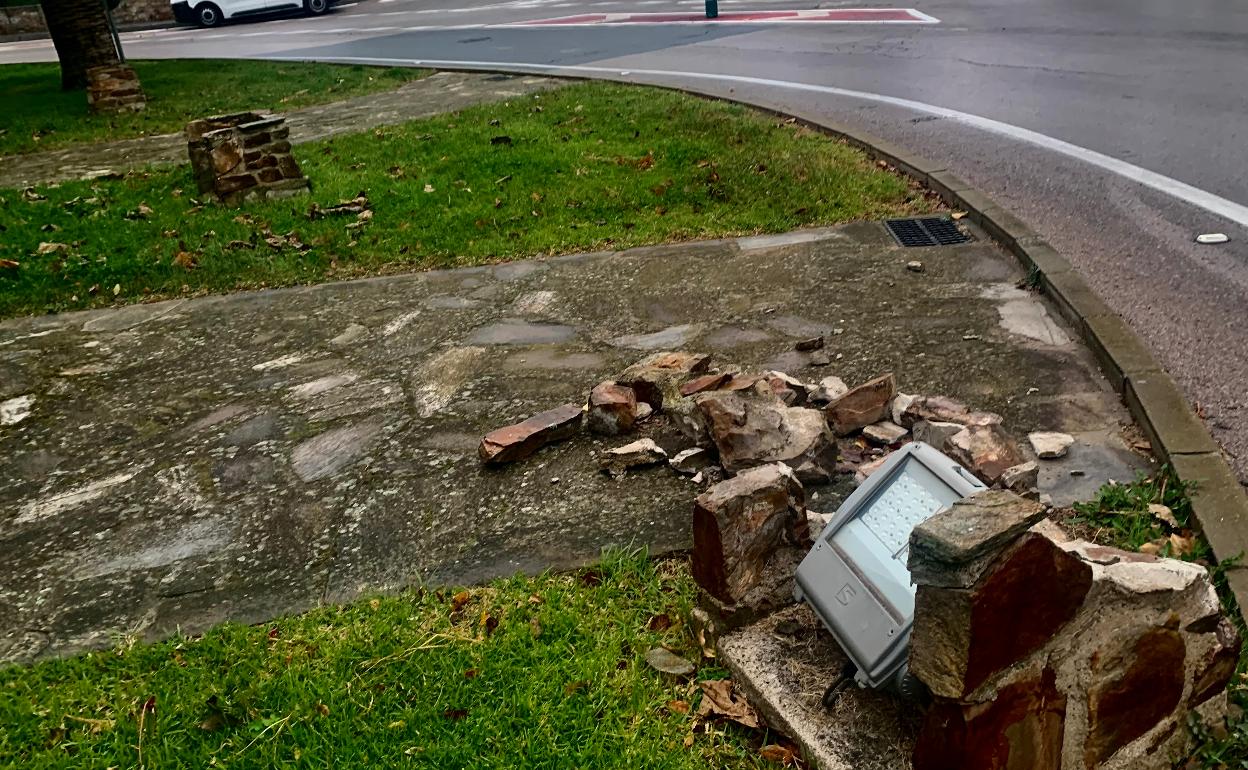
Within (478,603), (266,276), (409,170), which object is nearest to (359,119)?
(409,170)

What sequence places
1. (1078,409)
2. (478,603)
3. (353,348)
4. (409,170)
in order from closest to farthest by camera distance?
(478,603)
(1078,409)
(353,348)
(409,170)

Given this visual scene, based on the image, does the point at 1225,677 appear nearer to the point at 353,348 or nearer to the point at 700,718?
the point at 700,718

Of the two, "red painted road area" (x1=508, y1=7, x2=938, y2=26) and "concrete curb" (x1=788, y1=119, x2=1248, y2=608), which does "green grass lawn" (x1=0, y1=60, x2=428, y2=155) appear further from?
"concrete curb" (x1=788, y1=119, x2=1248, y2=608)

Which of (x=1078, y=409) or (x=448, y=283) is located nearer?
(x=1078, y=409)

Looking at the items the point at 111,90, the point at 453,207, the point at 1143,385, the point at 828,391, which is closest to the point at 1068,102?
the point at 453,207

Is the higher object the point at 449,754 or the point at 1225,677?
the point at 1225,677

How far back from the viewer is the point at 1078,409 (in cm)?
374

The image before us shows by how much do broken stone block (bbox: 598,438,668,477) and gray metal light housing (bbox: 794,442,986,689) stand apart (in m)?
1.11

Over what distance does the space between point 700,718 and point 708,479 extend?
3.62 feet

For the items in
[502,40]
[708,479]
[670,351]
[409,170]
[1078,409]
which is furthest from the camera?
[502,40]

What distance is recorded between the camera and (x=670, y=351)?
183 inches

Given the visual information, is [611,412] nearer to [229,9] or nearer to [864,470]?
[864,470]

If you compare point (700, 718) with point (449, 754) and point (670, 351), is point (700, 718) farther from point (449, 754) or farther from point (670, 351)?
point (670, 351)

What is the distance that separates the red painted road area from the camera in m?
15.4
